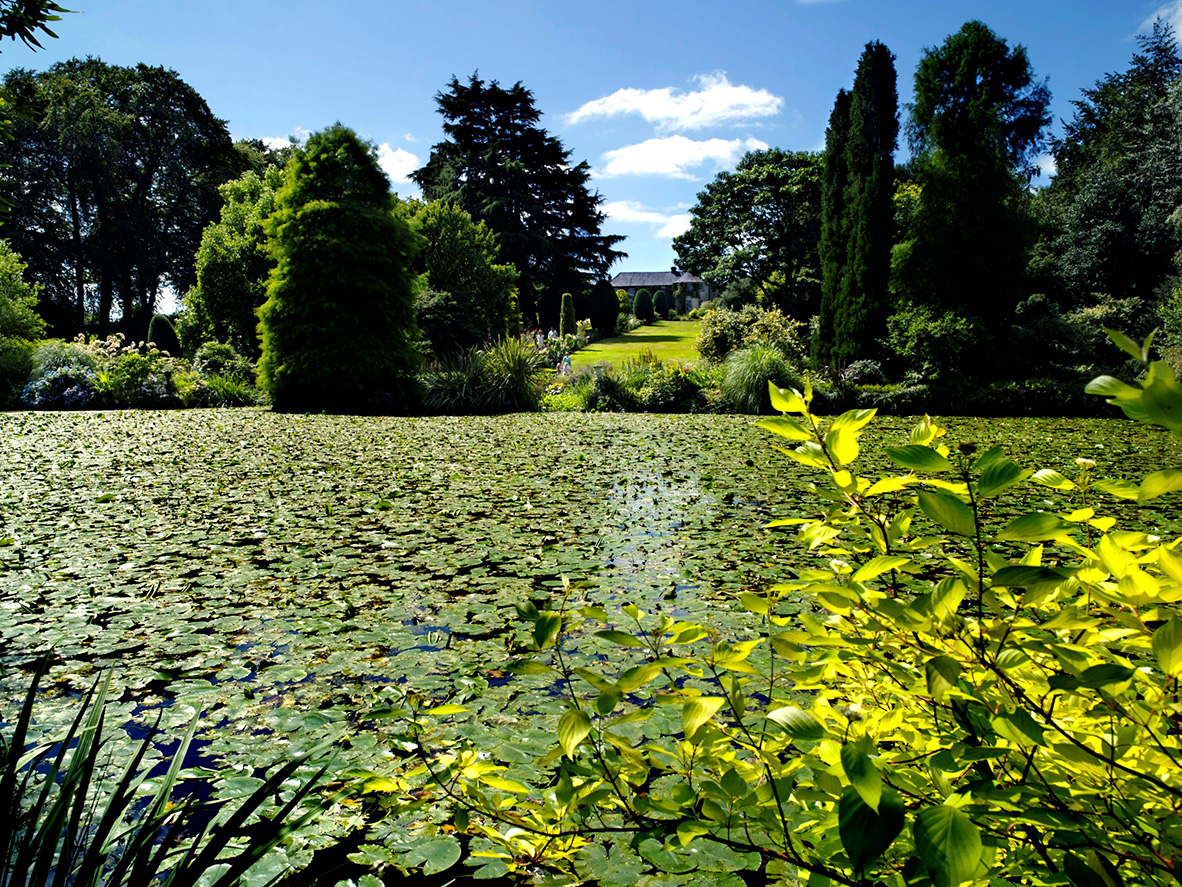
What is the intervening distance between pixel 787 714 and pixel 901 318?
1502 cm

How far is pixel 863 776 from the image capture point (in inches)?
23.2

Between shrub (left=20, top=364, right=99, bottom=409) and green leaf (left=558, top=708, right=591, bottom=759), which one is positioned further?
shrub (left=20, top=364, right=99, bottom=409)

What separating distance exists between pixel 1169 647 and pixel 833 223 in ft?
55.6

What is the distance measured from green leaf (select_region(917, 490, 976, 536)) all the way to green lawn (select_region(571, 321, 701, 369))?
19681 mm

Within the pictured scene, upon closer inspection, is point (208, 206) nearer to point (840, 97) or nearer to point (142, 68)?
point (142, 68)

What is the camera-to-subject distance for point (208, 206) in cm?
3073

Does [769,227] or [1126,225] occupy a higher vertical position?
[769,227]

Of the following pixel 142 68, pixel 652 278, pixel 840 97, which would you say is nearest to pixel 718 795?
pixel 840 97

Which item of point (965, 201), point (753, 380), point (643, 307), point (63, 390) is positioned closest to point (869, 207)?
point (965, 201)

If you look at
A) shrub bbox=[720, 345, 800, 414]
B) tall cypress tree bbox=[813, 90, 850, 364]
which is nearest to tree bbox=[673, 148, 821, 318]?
tall cypress tree bbox=[813, 90, 850, 364]

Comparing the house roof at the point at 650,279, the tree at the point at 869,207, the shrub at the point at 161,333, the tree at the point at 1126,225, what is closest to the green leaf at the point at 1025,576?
the tree at the point at 869,207

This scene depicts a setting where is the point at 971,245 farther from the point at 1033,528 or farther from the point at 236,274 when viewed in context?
the point at 236,274

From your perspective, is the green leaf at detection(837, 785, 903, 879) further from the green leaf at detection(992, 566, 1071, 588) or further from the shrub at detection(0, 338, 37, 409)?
the shrub at detection(0, 338, 37, 409)

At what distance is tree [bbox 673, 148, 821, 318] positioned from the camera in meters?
23.2
